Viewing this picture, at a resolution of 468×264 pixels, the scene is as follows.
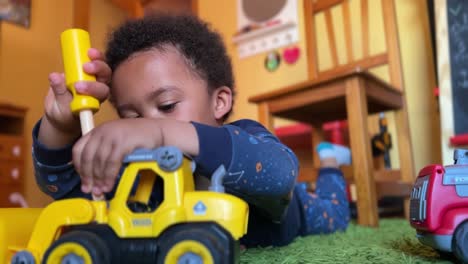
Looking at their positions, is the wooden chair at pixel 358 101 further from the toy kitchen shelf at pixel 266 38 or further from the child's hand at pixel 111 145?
the child's hand at pixel 111 145

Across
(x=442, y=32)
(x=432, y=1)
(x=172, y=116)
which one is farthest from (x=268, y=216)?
(x=432, y=1)

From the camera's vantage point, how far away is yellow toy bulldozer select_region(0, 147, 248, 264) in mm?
336

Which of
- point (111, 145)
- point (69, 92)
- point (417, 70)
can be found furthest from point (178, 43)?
point (417, 70)

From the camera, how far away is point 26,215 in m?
0.50

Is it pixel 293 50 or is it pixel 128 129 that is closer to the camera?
pixel 128 129

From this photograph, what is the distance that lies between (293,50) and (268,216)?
1.54m

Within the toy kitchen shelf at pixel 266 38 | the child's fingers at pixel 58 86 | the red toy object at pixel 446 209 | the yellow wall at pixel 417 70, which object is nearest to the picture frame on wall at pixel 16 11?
the toy kitchen shelf at pixel 266 38

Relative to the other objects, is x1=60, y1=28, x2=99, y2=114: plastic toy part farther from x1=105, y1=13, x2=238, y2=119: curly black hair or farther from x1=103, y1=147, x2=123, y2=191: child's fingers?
x1=105, y1=13, x2=238, y2=119: curly black hair

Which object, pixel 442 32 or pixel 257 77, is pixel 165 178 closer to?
pixel 442 32

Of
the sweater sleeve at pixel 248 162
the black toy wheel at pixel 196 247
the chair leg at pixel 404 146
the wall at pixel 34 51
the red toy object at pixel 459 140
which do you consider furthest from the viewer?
the wall at pixel 34 51

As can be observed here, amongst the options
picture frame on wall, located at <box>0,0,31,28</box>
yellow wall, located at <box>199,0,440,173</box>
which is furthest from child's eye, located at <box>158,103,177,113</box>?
picture frame on wall, located at <box>0,0,31,28</box>

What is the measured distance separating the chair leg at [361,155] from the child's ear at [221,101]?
558 millimetres

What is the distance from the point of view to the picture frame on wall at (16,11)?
97.3 inches

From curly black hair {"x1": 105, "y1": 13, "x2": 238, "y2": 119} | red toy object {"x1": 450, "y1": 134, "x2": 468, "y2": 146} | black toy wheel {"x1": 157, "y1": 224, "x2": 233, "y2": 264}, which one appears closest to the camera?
black toy wheel {"x1": 157, "y1": 224, "x2": 233, "y2": 264}
